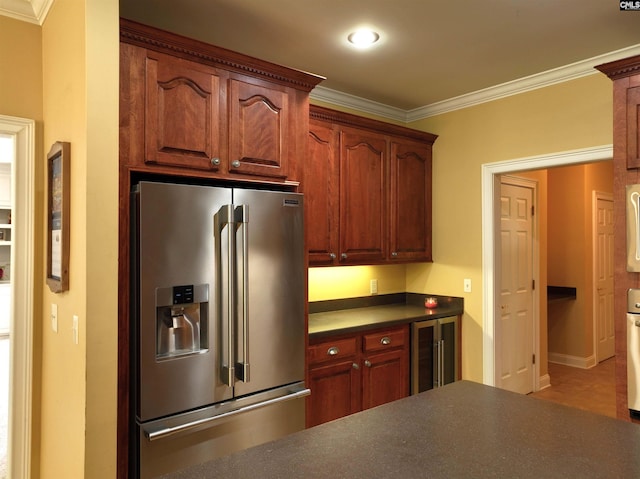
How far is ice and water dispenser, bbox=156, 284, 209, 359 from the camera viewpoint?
2092 millimetres

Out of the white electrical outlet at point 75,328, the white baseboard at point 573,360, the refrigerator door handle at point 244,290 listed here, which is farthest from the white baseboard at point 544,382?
the white electrical outlet at point 75,328

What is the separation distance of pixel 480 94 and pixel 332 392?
2.60 m

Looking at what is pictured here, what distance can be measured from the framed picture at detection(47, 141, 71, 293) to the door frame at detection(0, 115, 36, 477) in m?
0.21

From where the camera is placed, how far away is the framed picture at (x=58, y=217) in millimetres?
2053

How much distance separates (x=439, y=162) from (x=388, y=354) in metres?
1.80

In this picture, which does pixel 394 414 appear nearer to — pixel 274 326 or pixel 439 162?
pixel 274 326

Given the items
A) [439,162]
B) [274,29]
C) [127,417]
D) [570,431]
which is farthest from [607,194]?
[127,417]

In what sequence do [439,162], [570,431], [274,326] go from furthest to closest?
[439,162]
[274,326]
[570,431]

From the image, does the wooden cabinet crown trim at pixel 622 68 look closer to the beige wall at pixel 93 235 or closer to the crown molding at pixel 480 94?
the crown molding at pixel 480 94

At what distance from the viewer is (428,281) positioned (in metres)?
4.19

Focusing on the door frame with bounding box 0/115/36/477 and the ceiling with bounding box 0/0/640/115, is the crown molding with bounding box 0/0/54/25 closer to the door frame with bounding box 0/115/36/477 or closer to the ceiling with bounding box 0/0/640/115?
the ceiling with bounding box 0/0/640/115

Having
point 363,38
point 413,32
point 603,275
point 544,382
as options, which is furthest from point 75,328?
point 603,275

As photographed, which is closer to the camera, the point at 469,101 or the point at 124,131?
the point at 124,131

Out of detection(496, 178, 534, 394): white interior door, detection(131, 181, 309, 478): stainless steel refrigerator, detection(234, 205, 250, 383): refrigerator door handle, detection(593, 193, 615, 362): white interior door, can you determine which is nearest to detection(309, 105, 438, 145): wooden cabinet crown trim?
detection(496, 178, 534, 394): white interior door
